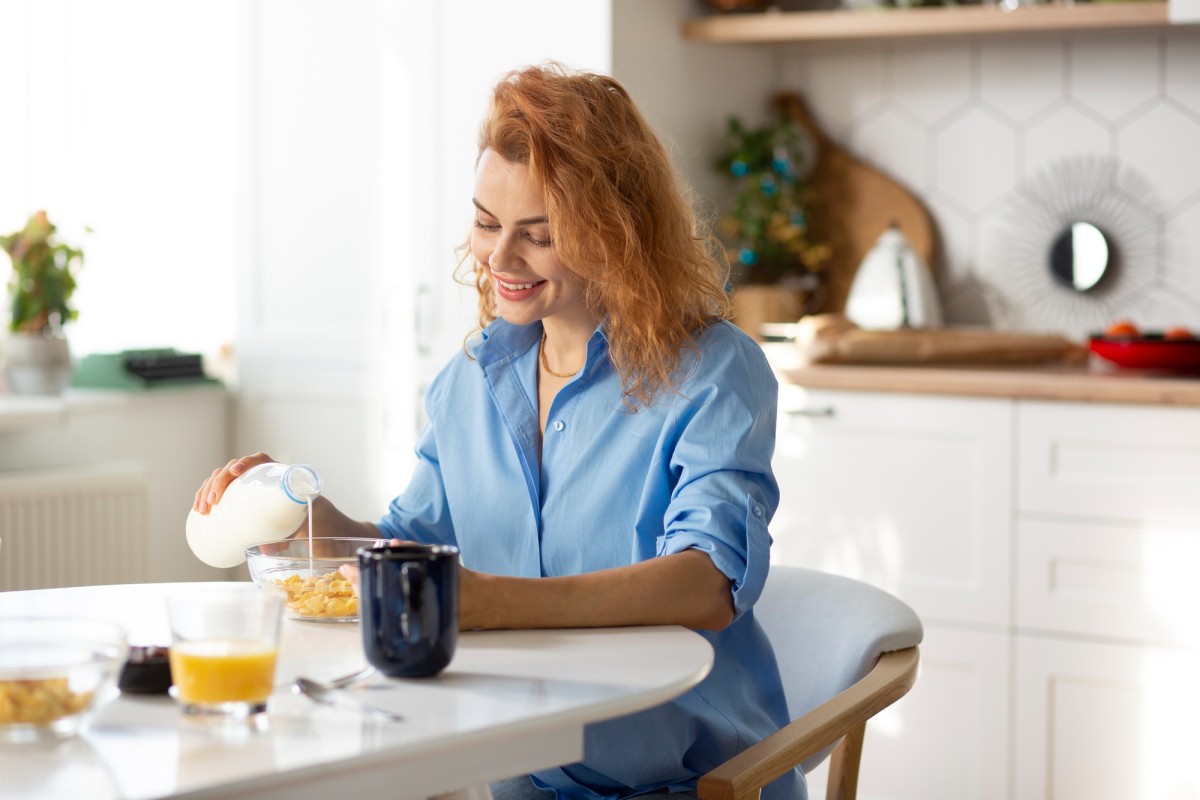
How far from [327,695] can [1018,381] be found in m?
1.90

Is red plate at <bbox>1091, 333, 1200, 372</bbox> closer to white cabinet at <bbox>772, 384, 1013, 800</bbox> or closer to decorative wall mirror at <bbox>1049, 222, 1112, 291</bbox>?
white cabinet at <bbox>772, 384, 1013, 800</bbox>

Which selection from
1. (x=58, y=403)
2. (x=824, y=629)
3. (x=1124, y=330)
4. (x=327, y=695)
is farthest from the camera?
(x=58, y=403)

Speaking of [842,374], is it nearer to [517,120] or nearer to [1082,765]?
[1082,765]

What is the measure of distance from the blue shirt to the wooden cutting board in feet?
6.41

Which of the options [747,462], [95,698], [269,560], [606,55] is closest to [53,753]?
[95,698]

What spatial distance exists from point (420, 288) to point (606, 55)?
0.67 m

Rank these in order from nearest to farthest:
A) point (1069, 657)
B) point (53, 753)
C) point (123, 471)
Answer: point (53, 753)
point (1069, 657)
point (123, 471)

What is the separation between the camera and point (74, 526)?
3.09 meters

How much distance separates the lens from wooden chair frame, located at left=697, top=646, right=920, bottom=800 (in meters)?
1.16

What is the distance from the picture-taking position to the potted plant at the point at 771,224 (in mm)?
3352

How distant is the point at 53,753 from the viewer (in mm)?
935

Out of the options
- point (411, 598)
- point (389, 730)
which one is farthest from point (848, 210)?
point (389, 730)

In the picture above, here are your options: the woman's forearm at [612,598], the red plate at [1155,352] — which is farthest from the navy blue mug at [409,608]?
the red plate at [1155,352]

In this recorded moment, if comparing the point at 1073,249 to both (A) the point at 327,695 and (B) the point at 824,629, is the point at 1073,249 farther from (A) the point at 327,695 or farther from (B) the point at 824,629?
(A) the point at 327,695
